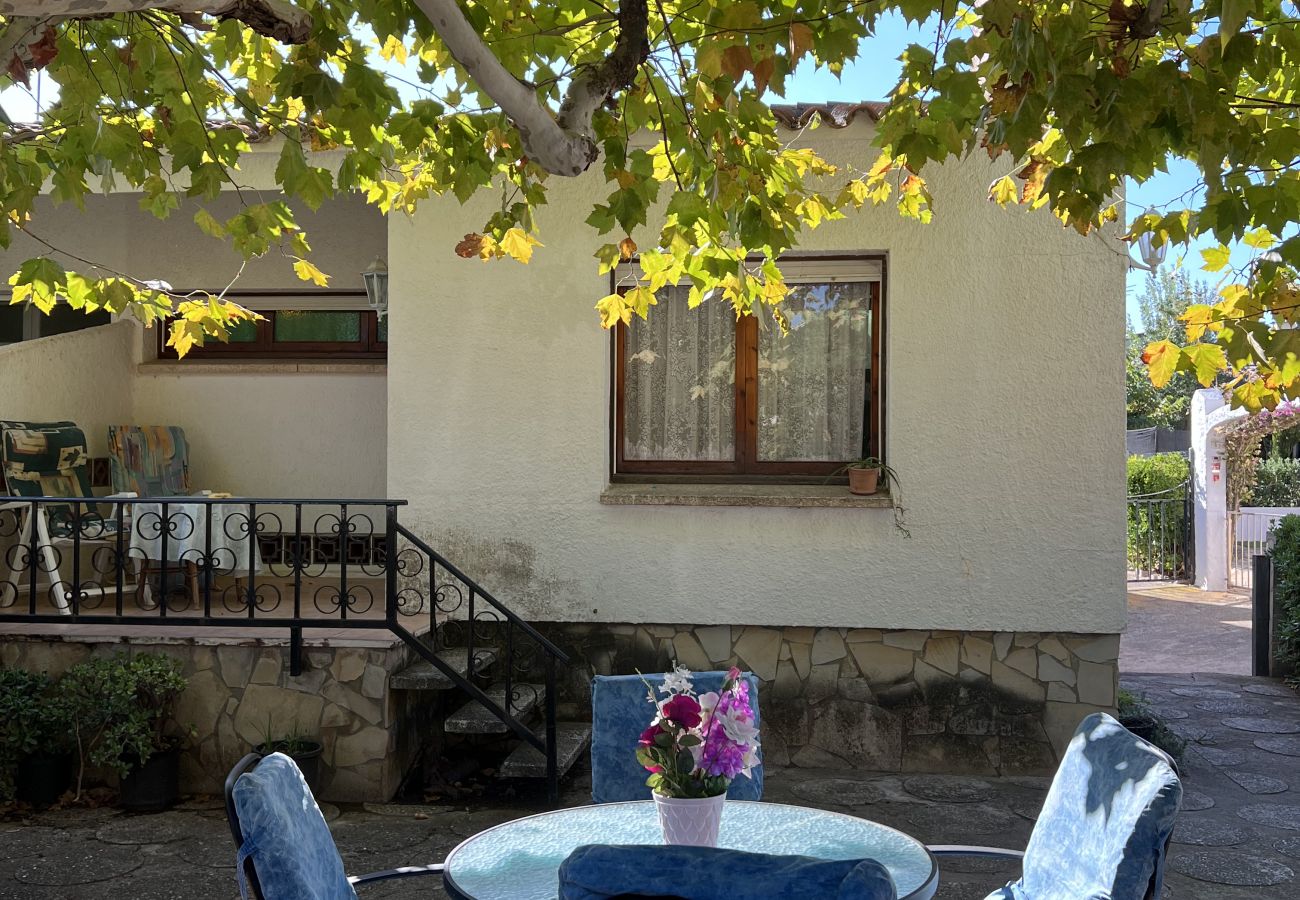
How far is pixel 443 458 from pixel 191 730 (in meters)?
1.98

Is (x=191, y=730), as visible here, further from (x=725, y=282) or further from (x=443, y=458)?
(x=725, y=282)

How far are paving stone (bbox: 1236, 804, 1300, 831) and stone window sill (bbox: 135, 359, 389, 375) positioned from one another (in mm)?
6051

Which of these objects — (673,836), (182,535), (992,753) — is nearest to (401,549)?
(182,535)

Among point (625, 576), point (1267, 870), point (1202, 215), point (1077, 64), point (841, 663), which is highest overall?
point (1077, 64)

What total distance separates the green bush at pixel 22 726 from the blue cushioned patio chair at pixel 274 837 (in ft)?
11.6

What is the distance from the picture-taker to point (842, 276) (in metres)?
6.80

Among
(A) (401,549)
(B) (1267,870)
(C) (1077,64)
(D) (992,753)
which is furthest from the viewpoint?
(A) (401,549)

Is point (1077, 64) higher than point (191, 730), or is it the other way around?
point (1077, 64)

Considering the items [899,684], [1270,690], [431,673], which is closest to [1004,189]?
[899,684]

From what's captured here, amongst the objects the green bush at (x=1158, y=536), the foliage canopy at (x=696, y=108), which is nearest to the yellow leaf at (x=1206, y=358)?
the foliage canopy at (x=696, y=108)

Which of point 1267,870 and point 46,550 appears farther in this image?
point 46,550

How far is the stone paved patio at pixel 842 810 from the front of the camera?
187 inches

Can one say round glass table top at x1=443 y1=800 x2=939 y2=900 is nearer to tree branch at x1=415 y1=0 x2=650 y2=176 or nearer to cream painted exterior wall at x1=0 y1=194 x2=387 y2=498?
tree branch at x1=415 y1=0 x2=650 y2=176

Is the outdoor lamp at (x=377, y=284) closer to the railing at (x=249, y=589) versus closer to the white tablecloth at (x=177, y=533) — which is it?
the railing at (x=249, y=589)
